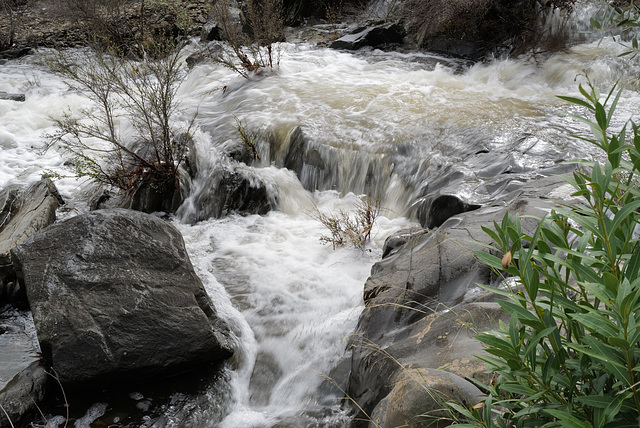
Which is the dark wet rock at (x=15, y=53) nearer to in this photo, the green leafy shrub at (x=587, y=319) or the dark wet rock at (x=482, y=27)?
the dark wet rock at (x=482, y=27)

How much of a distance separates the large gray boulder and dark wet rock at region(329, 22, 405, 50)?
9322 mm

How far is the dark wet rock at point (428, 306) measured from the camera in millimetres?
3120

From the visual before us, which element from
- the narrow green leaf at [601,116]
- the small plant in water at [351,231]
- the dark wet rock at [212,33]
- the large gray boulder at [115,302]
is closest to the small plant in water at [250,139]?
the small plant in water at [351,231]

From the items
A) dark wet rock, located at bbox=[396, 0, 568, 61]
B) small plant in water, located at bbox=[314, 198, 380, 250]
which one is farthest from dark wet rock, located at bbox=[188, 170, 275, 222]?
dark wet rock, located at bbox=[396, 0, 568, 61]

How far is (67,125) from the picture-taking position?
6762 millimetres

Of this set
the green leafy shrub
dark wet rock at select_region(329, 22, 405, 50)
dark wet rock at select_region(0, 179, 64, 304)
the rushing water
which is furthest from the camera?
dark wet rock at select_region(329, 22, 405, 50)

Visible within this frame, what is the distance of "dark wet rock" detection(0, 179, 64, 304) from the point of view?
17.5 feet

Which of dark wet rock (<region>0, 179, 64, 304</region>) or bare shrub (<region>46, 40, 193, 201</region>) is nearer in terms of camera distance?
dark wet rock (<region>0, 179, 64, 304</region>)

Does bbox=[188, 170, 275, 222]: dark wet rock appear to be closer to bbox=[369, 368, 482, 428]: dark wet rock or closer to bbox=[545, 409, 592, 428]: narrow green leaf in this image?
bbox=[369, 368, 482, 428]: dark wet rock

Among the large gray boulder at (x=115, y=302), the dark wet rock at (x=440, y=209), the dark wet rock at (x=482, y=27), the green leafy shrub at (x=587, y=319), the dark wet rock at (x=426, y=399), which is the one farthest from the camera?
the dark wet rock at (x=482, y=27)

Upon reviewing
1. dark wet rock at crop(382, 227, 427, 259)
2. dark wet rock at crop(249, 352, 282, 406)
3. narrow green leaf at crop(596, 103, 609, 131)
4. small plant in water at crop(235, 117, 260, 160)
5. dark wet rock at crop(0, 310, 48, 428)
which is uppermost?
narrow green leaf at crop(596, 103, 609, 131)

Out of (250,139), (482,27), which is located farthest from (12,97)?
(482,27)

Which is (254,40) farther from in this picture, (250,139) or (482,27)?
(482,27)

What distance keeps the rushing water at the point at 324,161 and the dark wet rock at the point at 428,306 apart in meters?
0.43
